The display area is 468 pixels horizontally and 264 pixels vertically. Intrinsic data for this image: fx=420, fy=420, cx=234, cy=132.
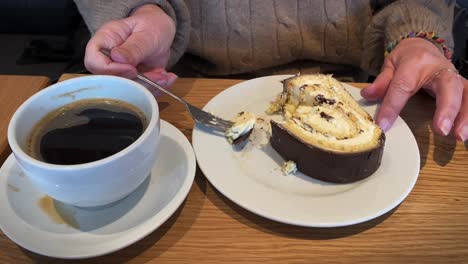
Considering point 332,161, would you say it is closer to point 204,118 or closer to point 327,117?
point 327,117

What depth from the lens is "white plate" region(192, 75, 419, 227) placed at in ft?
1.88

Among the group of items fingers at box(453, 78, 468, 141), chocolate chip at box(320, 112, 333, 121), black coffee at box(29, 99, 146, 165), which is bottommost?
fingers at box(453, 78, 468, 141)

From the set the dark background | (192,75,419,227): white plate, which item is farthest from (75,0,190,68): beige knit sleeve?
the dark background

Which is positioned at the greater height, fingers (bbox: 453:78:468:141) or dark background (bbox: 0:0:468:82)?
fingers (bbox: 453:78:468:141)

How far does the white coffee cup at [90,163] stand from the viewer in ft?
1.58

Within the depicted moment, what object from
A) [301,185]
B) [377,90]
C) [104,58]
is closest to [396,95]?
[377,90]

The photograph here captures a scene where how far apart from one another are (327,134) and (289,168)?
0.27ft

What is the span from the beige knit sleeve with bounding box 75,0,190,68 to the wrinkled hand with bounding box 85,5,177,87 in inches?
0.8

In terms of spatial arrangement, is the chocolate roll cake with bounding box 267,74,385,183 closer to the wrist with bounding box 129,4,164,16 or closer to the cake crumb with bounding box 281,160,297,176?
the cake crumb with bounding box 281,160,297,176

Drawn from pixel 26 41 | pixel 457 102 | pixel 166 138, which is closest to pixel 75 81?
pixel 166 138

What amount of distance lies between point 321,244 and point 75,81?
0.42 metres

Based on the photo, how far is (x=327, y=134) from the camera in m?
0.67

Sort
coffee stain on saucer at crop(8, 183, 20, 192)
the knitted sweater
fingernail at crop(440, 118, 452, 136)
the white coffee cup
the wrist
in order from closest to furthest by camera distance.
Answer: the white coffee cup → coffee stain on saucer at crop(8, 183, 20, 192) → fingernail at crop(440, 118, 452, 136) → the wrist → the knitted sweater

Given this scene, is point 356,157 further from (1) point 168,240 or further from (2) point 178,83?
(2) point 178,83
